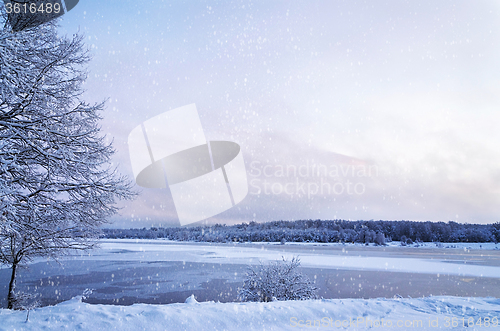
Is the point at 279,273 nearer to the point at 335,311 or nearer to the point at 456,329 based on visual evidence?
the point at 335,311

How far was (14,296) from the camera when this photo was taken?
8.27 meters

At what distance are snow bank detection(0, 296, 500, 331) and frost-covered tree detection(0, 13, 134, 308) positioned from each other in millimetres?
1947

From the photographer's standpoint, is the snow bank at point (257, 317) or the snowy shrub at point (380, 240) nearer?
the snow bank at point (257, 317)

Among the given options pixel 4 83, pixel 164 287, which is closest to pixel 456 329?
pixel 4 83

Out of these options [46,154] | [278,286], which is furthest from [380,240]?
[46,154]

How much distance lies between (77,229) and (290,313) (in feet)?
19.9

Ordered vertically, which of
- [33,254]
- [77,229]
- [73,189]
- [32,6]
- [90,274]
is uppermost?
[32,6]

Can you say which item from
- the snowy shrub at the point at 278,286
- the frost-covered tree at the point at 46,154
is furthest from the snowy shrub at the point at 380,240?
the frost-covered tree at the point at 46,154

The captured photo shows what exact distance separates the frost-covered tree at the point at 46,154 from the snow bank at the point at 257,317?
76.7 inches

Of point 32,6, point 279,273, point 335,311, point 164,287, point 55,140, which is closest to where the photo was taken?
point 55,140

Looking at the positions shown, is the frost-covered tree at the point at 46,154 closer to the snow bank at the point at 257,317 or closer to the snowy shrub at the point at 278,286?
the snow bank at the point at 257,317

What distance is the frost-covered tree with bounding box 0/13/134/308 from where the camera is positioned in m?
5.73

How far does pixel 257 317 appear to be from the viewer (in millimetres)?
6270

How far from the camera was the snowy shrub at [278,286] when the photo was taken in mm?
10445
